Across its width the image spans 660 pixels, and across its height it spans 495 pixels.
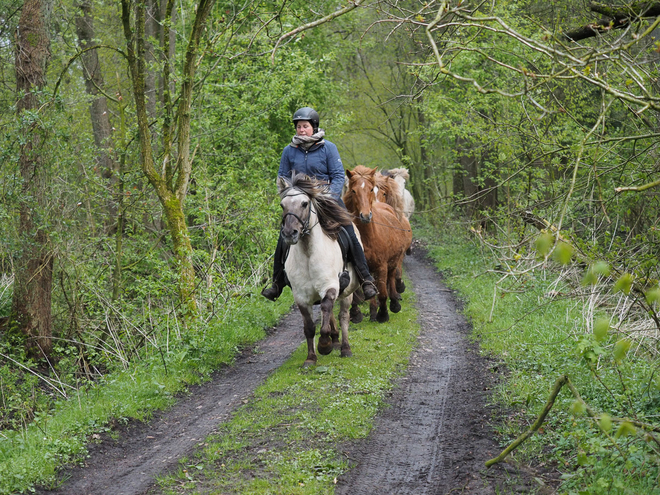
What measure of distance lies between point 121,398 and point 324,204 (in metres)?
3.57

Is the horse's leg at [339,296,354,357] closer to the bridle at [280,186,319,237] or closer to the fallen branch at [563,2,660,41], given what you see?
the bridle at [280,186,319,237]

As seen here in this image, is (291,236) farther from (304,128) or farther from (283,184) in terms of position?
(304,128)

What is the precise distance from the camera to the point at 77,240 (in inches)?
443

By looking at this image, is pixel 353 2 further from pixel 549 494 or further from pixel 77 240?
pixel 77 240

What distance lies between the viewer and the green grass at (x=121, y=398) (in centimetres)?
584

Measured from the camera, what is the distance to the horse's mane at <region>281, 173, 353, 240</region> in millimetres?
8336

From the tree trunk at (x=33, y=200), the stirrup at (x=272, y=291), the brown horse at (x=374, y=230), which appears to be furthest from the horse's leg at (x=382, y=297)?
the tree trunk at (x=33, y=200)

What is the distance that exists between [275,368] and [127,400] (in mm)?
2243

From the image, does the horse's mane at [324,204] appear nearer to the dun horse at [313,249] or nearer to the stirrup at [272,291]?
the dun horse at [313,249]

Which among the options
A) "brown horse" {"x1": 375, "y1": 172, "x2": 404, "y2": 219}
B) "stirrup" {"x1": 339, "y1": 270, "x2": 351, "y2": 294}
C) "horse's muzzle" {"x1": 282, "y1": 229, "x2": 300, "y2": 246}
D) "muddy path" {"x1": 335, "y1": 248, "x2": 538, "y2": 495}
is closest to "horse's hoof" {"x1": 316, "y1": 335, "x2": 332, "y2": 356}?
"stirrup" {"x1": 339, "y1": 270, "x2": 351, "y2": 294}

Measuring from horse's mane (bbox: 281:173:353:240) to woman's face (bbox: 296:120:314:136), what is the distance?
600mm

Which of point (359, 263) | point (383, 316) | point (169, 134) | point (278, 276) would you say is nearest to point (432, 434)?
point (359, 263)

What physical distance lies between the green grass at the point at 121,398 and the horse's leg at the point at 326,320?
5.59 feet

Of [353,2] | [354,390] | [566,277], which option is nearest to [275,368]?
[354,390]
